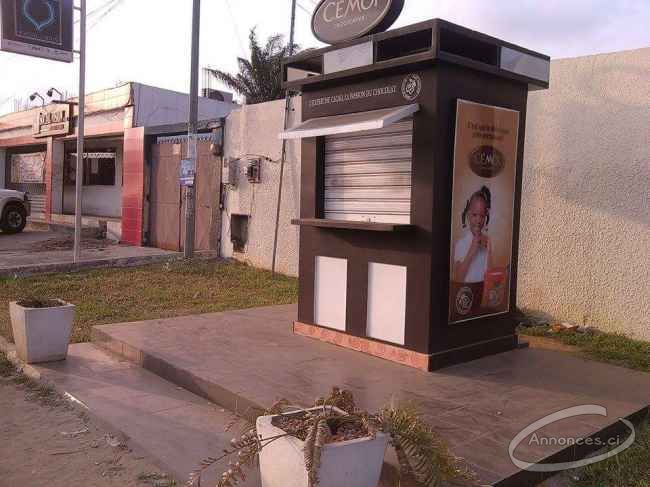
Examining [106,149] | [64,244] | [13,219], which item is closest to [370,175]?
[64,244]

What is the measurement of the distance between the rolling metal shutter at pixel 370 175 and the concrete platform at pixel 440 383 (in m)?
1.33

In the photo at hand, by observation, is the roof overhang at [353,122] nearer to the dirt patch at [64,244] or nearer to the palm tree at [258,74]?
the dirt patch at [64,244]

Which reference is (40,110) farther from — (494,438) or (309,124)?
(494,438)

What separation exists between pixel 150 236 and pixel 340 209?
33.0 feet

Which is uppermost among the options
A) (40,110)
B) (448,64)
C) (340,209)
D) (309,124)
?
(40,110)

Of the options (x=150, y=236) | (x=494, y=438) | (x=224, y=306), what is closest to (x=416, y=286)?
(x=494, y=438)

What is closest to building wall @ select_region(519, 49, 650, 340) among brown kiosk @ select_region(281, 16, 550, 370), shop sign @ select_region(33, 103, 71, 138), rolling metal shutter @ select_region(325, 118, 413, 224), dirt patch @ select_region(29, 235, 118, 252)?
brown kiosk @ select_region(281, 16, 550, 370)

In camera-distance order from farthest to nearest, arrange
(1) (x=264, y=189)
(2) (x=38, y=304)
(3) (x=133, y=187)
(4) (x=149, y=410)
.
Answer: (3) (x=133, y=187) → (1) (x=264, y=189) → (2) (x=38, y=304) → (4) (x=149, y=410)

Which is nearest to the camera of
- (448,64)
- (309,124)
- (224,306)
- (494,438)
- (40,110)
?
(494,438)

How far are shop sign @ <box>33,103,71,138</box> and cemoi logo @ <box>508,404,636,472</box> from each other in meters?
18.1

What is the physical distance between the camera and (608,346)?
6.55 m

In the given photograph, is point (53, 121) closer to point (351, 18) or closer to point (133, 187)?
point (133, 187)

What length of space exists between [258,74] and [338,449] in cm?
2735

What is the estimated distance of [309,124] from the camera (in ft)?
20.2
